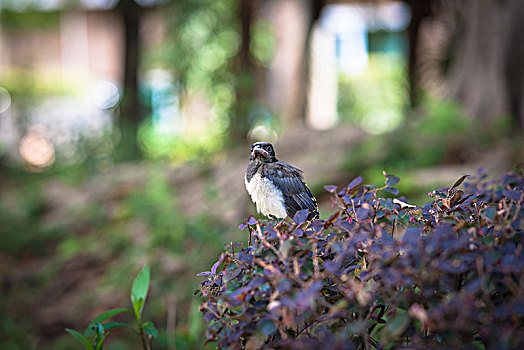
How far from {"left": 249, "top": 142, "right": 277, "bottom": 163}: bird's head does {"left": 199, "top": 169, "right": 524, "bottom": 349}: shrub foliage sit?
39 cm

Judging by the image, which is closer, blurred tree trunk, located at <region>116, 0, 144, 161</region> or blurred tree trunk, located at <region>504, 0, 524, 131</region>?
blurred tree trunk, located at <region>504, 0, 524, 131</region>

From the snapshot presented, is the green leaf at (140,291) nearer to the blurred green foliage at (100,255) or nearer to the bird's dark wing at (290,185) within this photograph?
the bird's dark wing at (290,185)

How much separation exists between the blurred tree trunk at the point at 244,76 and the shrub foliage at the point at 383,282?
22.1ft

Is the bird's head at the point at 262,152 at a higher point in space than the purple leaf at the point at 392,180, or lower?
higher

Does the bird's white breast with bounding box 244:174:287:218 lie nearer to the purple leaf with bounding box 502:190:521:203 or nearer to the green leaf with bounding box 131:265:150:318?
the green leaf with bounding box 131:265:150:318

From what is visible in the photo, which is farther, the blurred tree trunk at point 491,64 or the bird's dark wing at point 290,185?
the blurred tree trunk at point 491,64

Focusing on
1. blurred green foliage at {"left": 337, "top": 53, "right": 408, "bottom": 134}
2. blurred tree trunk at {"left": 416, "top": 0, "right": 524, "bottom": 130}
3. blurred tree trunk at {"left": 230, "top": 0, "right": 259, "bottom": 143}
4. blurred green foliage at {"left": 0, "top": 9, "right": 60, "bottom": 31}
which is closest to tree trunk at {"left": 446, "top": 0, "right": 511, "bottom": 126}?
blurred tree trunk at {"left": 416, "top": 0, "right": 524, "bottom": 130}

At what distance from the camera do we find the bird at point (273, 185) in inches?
78.4

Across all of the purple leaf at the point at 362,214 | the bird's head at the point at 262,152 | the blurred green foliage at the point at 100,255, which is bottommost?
the blurred green foliage at the point at 100,255

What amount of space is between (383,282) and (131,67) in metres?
8.33

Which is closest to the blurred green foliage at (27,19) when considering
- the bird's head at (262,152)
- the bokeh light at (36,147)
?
the bokeh light at (36,147)

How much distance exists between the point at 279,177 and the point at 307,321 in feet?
2.24

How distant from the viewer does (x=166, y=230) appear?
476 cm

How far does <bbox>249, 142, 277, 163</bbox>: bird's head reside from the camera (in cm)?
196
